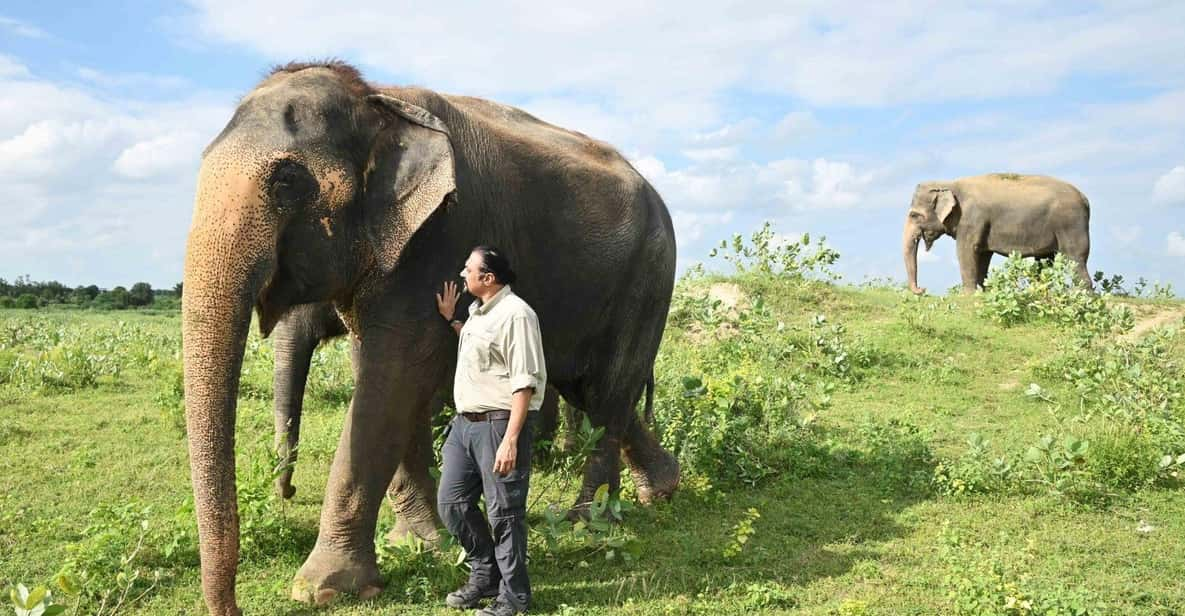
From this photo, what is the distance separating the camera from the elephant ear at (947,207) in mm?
20594

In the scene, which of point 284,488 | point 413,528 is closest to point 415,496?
point 413,528

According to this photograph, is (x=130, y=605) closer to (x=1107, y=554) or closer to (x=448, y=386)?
(x=448, y=386)

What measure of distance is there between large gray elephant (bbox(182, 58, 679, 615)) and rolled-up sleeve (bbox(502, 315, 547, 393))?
54 centimetres

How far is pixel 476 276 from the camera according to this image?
4.73 m

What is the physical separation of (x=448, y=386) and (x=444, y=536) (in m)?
0.86

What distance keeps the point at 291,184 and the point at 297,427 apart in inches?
Result: 120

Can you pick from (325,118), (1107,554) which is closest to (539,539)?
(325,118)

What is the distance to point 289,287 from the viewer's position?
4758 mm

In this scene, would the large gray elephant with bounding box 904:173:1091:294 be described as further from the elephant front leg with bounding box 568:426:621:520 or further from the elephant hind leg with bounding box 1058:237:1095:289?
the elephant front leg with bounding box 568:426:621:520

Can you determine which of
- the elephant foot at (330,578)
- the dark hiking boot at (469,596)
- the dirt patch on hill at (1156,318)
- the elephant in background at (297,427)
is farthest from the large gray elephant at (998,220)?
the elephant foot at (330,578)

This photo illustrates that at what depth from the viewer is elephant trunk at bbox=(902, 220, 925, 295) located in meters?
20.6

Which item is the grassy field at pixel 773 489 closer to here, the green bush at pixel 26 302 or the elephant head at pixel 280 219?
the elephant head at pixel 280 219

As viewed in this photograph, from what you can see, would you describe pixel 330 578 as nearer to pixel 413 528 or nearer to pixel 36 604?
pixel 413 528

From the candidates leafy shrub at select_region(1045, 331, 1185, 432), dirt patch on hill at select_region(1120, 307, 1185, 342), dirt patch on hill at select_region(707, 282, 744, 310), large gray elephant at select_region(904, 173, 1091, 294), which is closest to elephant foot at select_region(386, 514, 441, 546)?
leafy shrub at select_region(1045, 331, 1185, 432)
